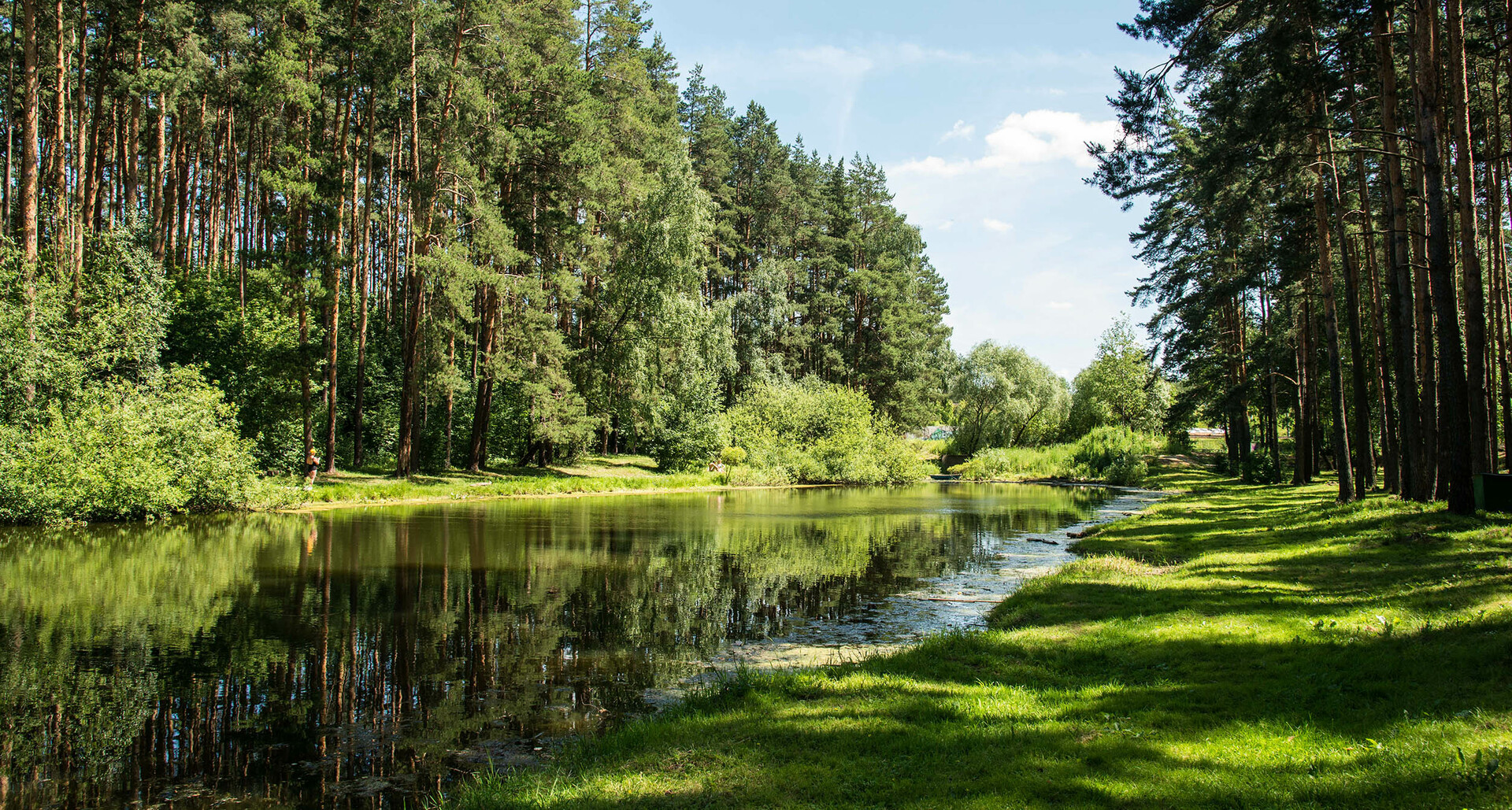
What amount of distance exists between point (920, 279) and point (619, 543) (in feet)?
181

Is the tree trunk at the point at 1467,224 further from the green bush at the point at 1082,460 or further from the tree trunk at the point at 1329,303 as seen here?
the green bush at the point at 1082,460

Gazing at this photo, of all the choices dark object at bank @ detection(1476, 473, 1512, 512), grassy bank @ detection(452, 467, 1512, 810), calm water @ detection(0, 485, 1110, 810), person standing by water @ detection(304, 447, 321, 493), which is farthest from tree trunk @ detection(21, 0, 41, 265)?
dark object at bank @ detection(1476, 473, 1512, 512)

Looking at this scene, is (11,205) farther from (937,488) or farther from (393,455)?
(937,488)

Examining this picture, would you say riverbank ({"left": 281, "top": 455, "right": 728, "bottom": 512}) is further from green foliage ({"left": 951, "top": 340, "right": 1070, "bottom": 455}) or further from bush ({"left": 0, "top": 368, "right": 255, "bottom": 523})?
green foliage ({"left": 951, "top": 340, "right": 1070, "bottom": 455})

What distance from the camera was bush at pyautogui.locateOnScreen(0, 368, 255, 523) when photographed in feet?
59.0

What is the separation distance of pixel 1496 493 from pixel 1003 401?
51.8 m

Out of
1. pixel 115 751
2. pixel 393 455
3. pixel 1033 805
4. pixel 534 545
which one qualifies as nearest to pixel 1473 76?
pixel 1033 805

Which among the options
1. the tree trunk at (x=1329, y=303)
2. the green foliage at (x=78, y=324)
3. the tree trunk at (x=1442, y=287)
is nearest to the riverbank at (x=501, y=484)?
the green foliage at (x=78, y=324)

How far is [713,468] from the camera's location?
43.0 meters

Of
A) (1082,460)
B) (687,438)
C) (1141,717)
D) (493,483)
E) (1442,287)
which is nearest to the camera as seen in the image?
(1141,717)

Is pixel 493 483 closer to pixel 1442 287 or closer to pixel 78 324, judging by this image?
pixel 78 324

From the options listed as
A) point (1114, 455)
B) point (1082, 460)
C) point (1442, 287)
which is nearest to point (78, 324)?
→ point (1442, 287)

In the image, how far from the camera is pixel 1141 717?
577 cm

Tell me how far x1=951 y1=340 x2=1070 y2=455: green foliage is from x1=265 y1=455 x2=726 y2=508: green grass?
101ft
